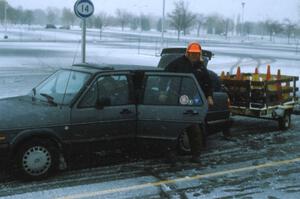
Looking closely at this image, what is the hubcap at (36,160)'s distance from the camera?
6.16 m

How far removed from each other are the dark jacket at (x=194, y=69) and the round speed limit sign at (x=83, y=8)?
4.44m

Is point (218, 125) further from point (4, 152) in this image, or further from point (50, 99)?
point (4, 152)

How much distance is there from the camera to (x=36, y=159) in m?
6.22

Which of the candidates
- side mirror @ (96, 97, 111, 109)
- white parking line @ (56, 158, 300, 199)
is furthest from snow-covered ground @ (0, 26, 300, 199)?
side mirror @ (96, 97, 111, 109)

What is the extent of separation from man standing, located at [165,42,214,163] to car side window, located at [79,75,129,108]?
83cm

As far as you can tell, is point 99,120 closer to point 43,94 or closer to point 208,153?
point 43,94

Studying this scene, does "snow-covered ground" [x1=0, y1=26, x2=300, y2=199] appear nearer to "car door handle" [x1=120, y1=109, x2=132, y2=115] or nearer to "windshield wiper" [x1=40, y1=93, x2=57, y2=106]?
"car door handle" [x1=120, y1=109, x2=132, y2=115]

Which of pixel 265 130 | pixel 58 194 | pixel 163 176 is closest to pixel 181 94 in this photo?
pixel 163 176

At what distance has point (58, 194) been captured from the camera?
571 centimetres

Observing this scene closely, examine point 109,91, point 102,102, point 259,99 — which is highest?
point 109,91

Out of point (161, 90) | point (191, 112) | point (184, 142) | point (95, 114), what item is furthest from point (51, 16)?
point (95, 114)

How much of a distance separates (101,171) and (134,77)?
149 centimetres

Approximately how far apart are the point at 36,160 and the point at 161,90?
213 centimetres

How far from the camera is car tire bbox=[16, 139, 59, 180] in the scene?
20.1 feet
